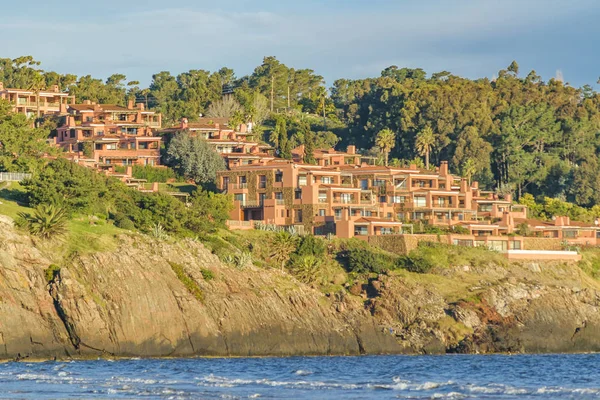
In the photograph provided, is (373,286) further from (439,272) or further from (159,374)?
(159,374)

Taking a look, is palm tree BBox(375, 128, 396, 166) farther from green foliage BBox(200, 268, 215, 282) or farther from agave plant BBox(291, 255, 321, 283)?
green foliage BBox(200, 268, 215, 282)

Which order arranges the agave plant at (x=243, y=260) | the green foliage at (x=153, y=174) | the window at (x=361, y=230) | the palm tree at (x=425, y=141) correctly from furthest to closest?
1. the palm tree at (x=425, y=141)
2. the green foliage at (x=153, y=174)
3. the window at (x=361, y=230)
4. the agave plant at (x=243, y=260)

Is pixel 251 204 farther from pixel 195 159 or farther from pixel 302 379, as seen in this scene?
pixel 302 379

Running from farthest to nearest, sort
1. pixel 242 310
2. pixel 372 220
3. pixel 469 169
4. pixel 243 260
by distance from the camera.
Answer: pixel 469 169 → pixel 372 220 → pixel 243 260 → pixel 242 310

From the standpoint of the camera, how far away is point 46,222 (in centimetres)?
9569

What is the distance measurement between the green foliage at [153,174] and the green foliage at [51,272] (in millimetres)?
48467

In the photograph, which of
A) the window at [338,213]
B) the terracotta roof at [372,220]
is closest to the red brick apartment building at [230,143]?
the window at [338,213]

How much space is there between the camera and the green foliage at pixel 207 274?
100088 mm

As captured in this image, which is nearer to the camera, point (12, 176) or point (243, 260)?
point (243, 260)

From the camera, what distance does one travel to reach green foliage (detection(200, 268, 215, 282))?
10009 centimetres

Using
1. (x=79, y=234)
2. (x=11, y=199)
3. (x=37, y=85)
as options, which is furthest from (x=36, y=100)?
(x=79, y=234)

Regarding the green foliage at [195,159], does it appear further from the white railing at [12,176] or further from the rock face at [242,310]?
the rock face at [242,310]

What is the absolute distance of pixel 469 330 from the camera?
10644 cm

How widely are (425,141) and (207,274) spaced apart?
224ft
